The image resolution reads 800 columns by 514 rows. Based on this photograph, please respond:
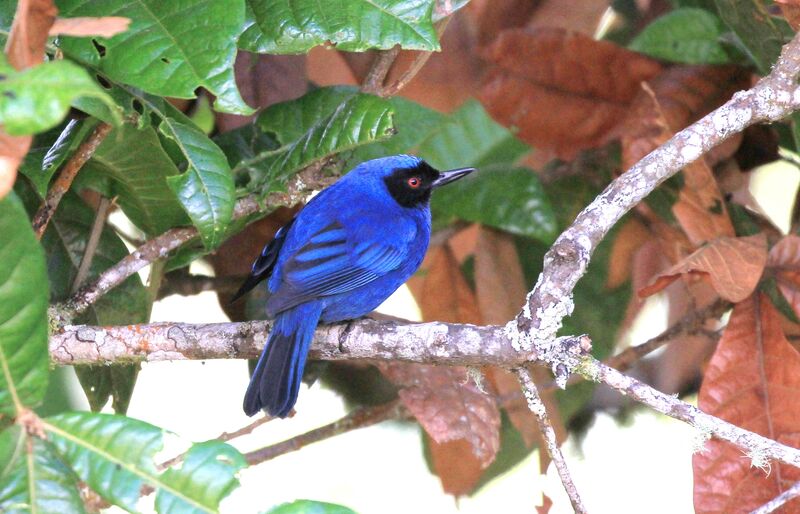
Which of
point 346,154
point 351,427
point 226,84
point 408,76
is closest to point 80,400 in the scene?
point 351,427

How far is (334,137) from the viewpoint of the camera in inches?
116

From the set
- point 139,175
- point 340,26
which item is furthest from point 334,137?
point 139,175

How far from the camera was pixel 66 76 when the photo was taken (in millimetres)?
1578

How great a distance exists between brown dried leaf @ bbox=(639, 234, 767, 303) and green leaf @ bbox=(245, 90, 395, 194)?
93cm

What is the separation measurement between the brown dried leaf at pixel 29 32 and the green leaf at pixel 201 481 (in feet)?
2.70

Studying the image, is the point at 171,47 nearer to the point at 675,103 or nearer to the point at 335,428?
the point at 335,428

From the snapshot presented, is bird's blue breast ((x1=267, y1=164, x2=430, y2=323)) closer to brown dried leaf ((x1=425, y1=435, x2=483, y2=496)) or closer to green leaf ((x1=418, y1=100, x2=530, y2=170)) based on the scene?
green leaf ((x1=418, y1=100, x2=530, y2=170))

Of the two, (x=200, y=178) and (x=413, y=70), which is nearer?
(x=200, y=178)

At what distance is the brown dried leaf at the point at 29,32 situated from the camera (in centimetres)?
182

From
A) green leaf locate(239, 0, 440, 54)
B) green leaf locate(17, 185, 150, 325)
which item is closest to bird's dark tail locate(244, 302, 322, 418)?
green leaf locate(17, 185, 150, 325)

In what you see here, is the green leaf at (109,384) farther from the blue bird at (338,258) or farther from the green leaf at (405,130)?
the green leaf at (405,130)

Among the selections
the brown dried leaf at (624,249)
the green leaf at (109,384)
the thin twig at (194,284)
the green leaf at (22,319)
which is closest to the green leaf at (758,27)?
the brown dried leaf at (624,249)

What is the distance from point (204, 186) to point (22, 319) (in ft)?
2.69

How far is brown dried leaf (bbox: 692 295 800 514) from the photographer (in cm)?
289
